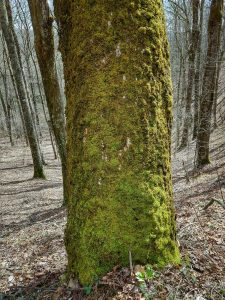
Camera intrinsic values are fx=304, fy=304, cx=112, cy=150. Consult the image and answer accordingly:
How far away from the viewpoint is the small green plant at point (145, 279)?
199 cm

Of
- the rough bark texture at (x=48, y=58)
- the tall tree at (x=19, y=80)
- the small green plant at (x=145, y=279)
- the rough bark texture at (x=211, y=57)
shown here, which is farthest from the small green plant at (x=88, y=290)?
the tall tree at (x=19, y=80)

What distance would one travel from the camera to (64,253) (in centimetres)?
420

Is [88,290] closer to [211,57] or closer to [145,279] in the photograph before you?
[145,279]

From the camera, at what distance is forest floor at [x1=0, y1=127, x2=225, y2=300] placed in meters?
2.08

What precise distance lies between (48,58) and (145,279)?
5.37m

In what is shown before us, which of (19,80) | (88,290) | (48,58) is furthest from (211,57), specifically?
(88,290)

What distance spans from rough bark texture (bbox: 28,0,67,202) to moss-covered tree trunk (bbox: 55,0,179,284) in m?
4.29

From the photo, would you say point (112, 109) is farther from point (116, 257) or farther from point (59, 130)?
point (59, 130)

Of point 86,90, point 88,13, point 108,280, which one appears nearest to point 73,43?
point 88,13

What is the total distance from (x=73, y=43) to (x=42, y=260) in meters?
3.05

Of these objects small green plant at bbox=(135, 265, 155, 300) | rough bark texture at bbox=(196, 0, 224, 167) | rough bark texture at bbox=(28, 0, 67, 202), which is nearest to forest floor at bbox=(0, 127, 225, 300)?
small green plant at bbox=(135, 265, 155, 300)

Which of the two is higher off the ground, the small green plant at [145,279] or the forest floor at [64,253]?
the small green plant at [145,279]

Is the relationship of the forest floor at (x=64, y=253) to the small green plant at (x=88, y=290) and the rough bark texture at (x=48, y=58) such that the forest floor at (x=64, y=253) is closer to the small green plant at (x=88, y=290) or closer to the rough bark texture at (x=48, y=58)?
the small green plant at (x=88, y=290)

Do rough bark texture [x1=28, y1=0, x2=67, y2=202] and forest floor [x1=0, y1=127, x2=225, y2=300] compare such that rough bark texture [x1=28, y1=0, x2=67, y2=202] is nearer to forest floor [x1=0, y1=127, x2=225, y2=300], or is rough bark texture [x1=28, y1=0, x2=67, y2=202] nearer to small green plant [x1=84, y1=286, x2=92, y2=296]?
forest floor [x1=0, y1=127, x2=225, y2=300]
